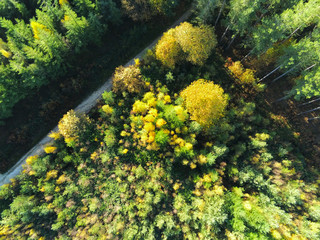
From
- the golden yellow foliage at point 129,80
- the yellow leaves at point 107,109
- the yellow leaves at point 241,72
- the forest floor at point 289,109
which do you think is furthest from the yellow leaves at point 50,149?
the forest floor at point 289,109

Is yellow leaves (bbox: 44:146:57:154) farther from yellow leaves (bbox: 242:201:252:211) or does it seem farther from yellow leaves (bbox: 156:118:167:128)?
yellow leaves (bbox: 242:201:252:211)

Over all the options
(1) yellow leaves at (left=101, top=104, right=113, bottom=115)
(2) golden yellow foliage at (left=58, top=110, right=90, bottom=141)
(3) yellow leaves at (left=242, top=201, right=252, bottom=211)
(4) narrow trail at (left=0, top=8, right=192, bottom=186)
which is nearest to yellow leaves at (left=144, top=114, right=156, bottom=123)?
(1) yellow leaves at (left=101, top=104, right=113, bottom=115)

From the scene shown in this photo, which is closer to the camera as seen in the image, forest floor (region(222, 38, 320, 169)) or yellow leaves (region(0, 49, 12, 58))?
yellow leaves (region(0, 49, 12, 58))

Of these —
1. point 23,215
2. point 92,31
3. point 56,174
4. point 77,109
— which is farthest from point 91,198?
point 92,31

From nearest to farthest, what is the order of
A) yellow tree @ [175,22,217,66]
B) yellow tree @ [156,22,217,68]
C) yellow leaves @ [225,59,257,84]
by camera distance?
yellow tree @ [175,22,217,66] → yellow tree @ [156,22,217,68] → yellow leaves @ [225,59,257,84]

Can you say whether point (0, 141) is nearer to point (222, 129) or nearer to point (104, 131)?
point (104, 131)

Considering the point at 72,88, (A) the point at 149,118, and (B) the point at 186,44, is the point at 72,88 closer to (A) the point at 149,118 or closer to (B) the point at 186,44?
(A) the point at 149,118

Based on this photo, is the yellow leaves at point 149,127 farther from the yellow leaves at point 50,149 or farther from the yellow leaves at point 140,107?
the yellow leaves at point 50,149

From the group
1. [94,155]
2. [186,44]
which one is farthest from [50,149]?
[186,44]
